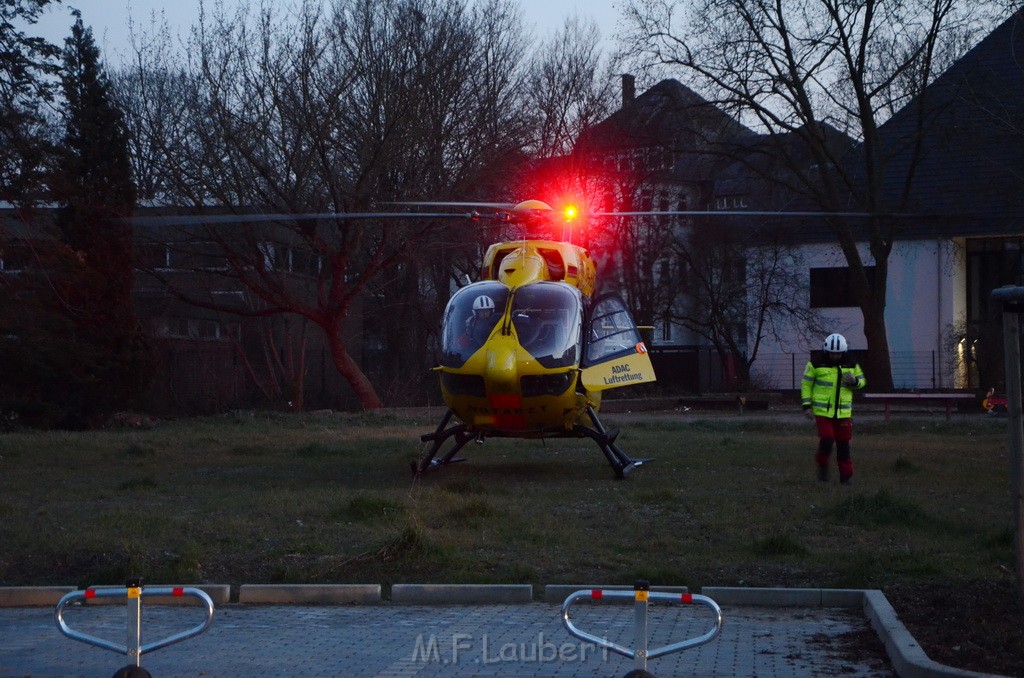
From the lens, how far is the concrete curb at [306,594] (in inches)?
369

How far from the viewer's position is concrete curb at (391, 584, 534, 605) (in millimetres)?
9312

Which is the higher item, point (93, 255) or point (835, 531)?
point (93, 255)

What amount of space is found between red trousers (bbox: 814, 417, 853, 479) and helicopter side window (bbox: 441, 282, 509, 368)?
4.66 meters

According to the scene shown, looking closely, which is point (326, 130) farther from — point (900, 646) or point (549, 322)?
point (900, 646)

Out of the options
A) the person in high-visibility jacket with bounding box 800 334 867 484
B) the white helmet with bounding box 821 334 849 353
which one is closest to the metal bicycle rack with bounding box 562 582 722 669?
the person in high-visibility jacket with bounding box 800 334 867 484

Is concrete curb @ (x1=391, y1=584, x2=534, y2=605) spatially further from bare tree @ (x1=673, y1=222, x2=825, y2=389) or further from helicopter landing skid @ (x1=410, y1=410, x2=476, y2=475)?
bare tree @ (x1=673, y1=222, x2=825, y2=389)

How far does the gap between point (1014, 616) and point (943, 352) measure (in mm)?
37162

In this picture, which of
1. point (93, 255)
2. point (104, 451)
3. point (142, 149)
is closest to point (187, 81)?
point (142, 149)

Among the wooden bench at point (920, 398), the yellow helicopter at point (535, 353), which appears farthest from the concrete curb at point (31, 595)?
the wooden bench at point (920, 398)

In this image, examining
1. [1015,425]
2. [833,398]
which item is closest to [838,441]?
[833,398]

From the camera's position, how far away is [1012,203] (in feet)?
82.3

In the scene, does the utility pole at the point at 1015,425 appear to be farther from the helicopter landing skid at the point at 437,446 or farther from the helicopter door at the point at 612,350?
the helicopter landing skid at the point at 437,446

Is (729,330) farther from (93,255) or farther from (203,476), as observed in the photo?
(203,476)

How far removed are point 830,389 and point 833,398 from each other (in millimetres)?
128
